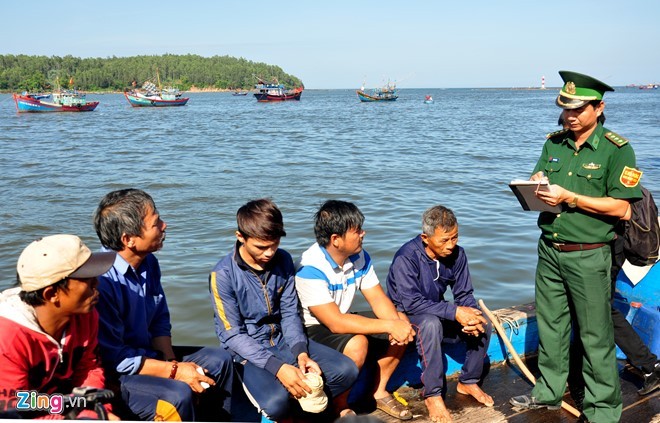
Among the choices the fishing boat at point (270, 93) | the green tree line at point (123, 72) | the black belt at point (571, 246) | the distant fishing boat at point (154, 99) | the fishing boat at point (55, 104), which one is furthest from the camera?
the green tree line at point (123, 72)

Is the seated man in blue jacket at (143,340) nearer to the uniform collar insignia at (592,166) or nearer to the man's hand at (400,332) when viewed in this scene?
the man's hand at (400,332)

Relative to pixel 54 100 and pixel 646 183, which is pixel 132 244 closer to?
pixel 646 183

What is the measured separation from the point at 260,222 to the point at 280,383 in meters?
0.80

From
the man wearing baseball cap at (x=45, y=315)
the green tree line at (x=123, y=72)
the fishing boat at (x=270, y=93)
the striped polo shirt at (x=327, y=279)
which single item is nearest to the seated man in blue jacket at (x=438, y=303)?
the striped polo shirt at (x=327, y=279)

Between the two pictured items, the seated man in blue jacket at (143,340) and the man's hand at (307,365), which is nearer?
the seated man in blue jacket at (143,340)

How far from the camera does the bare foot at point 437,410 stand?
10.4 ft

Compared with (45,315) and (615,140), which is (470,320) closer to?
(615,140)

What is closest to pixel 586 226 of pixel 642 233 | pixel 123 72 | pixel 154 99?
pixel 642 233

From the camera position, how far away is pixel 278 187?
521 inches

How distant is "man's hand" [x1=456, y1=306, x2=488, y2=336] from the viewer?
3400 mm

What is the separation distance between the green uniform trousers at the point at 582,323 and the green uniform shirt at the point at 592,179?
102mm

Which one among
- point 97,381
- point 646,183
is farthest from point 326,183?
point 97,381

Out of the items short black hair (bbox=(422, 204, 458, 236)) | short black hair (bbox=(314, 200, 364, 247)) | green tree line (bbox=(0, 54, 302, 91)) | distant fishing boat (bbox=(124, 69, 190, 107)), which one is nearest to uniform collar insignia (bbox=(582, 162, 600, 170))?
short black hair (bbox=(422, 204, 458, 236))

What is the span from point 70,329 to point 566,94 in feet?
8.45
